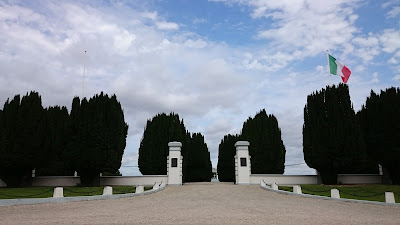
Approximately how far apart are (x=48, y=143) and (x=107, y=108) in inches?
215

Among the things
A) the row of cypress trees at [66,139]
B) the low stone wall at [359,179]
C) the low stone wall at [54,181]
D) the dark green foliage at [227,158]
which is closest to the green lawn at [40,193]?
the row of cypress trees at [66,139]

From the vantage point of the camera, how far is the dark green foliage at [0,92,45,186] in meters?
24.0

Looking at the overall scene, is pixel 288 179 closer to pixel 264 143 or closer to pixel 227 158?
pixel 264 143

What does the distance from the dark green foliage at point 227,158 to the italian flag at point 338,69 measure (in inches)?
578

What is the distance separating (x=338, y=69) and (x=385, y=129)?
21.6 ft

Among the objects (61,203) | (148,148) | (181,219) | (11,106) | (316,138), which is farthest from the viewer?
(148,148)

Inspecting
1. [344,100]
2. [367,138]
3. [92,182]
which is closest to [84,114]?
[92,182]

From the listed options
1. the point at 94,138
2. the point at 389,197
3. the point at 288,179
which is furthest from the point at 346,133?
the point at 94,138

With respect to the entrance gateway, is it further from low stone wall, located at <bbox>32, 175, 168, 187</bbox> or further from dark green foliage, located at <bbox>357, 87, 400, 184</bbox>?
dark green foliage, located at <bbox>357, 87, 400, 184</bbox>

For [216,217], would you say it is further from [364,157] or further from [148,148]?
[148,148]

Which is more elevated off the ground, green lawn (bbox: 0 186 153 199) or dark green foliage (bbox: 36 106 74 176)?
dark green foliage (bbox: 36 106 74 176)

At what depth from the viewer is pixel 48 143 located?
85.8ft

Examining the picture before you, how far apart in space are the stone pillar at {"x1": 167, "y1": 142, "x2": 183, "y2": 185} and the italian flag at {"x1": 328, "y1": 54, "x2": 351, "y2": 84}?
1588 cm

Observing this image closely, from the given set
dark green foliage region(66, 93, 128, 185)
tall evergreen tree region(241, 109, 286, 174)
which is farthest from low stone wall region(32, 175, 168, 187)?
tall evergreen tree region(241, 109, 286, 174)
